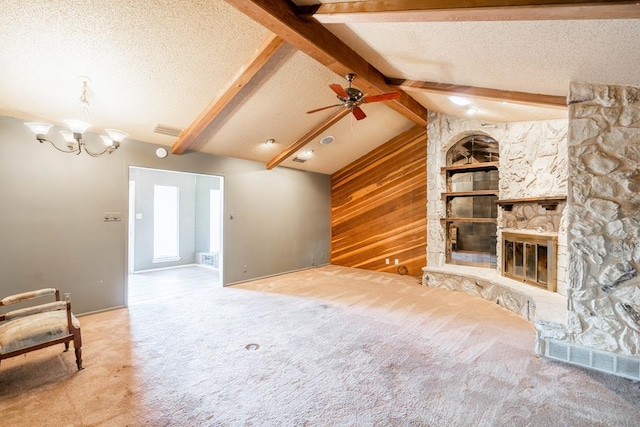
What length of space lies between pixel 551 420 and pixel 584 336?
120 cm

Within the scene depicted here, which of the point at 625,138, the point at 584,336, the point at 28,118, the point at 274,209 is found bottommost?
the point at 584,336

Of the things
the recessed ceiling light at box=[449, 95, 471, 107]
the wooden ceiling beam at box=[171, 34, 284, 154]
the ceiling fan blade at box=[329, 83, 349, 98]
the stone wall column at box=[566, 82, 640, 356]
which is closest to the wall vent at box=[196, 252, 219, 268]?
the wooden ceiling beam at box=[171, 34, 284, 154]

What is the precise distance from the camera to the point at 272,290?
208 inches

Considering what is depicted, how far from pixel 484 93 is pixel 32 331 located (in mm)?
5267

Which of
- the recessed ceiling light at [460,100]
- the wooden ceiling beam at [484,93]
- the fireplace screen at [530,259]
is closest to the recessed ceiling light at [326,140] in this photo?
the wooden ceiling beam at [484,93]

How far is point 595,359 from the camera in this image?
266cm

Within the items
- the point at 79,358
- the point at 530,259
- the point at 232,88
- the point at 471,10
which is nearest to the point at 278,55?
the point at 232,88

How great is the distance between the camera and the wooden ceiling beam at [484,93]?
10.6 ft

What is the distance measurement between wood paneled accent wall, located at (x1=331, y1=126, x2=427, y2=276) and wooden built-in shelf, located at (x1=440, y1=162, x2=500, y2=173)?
585mm

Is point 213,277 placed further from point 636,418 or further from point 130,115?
point 636,418

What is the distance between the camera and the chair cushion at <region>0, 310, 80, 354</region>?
2.36 meters

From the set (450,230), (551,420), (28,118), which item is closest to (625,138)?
(551,420)

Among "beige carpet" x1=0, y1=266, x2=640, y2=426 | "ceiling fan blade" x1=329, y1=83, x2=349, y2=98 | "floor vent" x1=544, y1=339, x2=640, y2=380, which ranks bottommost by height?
"beige carpet" x1=0, y1=266, x2=640, y2=426

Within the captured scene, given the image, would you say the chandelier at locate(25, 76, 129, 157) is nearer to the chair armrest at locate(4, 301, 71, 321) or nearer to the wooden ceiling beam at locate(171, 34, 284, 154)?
the wooden ceiling beam at locate(171, 34, 284, 154)
